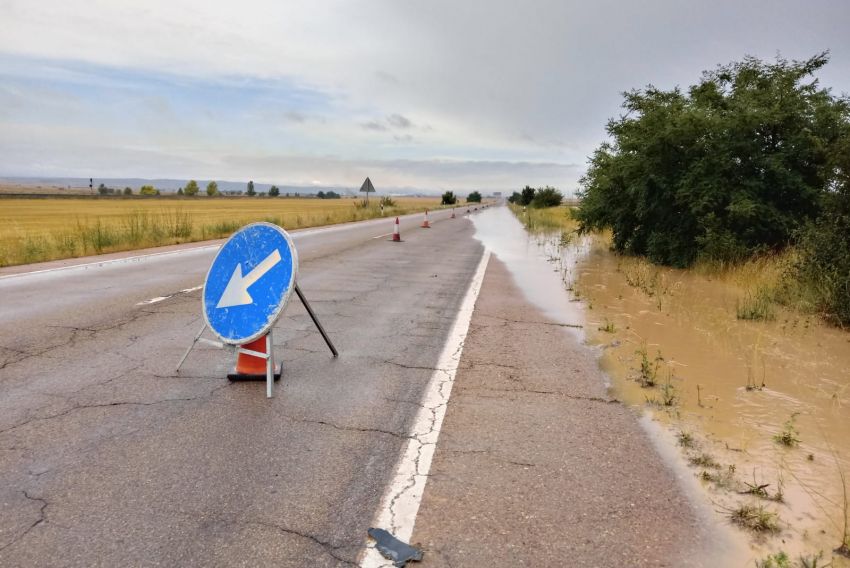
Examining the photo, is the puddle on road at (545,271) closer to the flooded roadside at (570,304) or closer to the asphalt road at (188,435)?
the flooded roadside at (570,304)

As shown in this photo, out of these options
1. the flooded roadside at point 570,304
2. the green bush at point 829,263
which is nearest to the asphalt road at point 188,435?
the flooded roadside at point 570,304

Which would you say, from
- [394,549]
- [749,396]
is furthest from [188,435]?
[749,396]

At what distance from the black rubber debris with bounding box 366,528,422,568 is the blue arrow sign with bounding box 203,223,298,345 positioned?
244 centimetres

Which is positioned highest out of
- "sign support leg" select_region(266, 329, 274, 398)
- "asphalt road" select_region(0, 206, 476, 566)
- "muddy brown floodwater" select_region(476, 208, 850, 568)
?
"sign support leg" select_region(266, 329, 274, 398)

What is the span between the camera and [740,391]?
4977 mm

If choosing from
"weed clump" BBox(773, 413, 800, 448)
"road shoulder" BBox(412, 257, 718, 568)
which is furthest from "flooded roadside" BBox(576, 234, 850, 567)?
"road shoulder" BBox(412, 257, 718, 568)

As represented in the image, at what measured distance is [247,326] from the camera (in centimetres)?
482

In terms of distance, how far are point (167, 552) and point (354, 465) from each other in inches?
45.5

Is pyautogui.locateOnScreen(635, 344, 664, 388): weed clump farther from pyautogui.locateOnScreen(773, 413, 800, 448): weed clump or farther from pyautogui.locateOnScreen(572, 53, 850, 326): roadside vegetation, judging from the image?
pyautogui.locateOnScreen(572, 53, 850, 326): roadside vegetation

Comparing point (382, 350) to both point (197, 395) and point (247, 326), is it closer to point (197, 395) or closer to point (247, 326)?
point (247, 326)

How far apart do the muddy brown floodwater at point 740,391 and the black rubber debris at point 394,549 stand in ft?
5.43

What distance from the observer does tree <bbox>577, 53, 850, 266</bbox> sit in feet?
37.3

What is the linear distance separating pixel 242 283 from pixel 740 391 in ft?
15.3

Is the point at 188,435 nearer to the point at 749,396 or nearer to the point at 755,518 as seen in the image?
the point at 755,518
